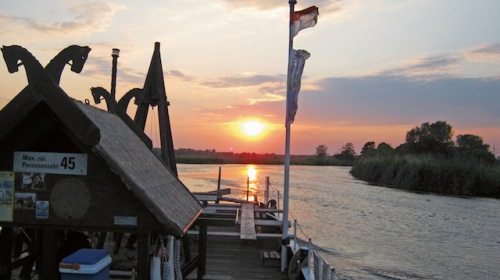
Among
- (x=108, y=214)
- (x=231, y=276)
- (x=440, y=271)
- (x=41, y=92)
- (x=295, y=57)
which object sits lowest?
(x=440, y=271)

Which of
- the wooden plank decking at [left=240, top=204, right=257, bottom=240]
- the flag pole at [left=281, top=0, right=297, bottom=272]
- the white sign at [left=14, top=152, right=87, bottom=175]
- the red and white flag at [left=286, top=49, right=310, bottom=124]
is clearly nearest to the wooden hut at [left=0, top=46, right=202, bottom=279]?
the white sign at [left=14, top=152, right=87, bottom=175]

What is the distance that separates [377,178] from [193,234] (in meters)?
59.1

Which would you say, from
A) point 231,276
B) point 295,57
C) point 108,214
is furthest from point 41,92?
point 295,57

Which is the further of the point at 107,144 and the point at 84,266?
the point at 107,144

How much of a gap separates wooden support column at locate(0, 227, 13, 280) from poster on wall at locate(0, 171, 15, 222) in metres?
1.04

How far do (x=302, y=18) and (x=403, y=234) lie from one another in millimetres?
20848

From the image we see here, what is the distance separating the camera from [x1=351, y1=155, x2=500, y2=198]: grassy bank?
172 feet

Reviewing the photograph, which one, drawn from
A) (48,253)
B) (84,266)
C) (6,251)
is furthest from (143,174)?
(6,251)

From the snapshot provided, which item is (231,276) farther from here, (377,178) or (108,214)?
(377,178)

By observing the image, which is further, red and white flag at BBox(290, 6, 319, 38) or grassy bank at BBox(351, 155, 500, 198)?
grassy bank at BBox(351, 155, 500, 198)

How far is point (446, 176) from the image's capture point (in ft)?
178

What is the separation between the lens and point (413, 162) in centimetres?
5947

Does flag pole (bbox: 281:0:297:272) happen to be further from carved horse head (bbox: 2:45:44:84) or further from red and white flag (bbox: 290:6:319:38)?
carved horse head (bbox: 2:45:44:84)

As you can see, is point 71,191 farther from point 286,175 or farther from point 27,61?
point 286,175
